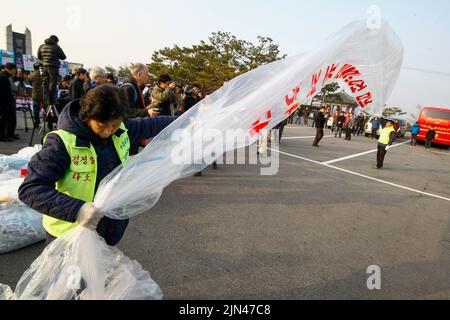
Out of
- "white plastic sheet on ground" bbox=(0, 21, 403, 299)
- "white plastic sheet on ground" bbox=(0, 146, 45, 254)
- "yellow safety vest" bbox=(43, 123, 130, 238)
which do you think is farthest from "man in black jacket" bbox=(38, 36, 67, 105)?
"yellow safety vest" bbox=(43, 123, 130, 238)

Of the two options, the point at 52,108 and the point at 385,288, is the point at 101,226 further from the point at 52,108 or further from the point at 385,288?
the point at 52,108

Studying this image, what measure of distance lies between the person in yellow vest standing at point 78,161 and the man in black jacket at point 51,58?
4.51 metres

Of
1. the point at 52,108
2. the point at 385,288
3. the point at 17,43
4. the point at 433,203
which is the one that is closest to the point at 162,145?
the point at 385,288

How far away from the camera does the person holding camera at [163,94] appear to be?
16.6ft

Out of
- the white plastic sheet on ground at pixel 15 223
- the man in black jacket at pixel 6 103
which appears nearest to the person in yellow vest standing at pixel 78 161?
the white plastic sheet on ground at pixel 15 223

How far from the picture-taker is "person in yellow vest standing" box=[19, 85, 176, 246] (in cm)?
136

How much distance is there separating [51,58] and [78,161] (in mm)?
4783

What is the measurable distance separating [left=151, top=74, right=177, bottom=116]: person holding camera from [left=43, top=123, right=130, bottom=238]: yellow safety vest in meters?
3.54

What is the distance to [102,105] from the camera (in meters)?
1.40

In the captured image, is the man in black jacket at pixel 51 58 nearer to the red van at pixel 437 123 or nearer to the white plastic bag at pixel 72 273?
the white plastic bag at pixel 72 273

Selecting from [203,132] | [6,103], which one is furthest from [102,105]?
[6,103]

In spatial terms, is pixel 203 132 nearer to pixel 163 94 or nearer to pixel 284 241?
pixel 284 241

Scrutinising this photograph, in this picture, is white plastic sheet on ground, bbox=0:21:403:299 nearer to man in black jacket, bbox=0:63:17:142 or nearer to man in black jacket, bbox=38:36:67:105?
man in black jacket, bbox=38:36:67:105
